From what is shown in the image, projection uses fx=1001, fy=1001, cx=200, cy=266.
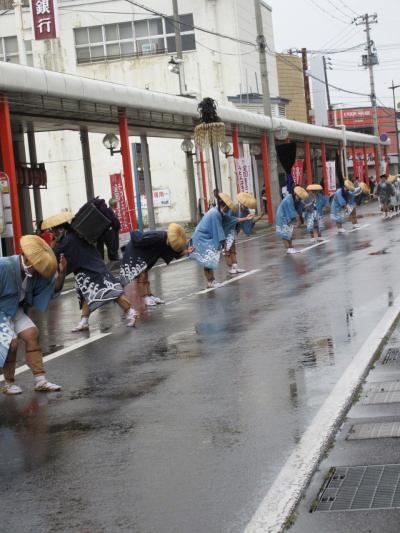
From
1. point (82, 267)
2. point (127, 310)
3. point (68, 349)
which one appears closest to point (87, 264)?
point (82, 267)

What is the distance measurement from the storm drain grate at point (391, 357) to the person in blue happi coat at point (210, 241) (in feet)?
28.3

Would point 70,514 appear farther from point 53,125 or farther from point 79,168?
point 79,168

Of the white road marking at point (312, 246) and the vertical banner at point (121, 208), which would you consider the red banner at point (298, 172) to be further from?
the white road marking at point (312, 246)

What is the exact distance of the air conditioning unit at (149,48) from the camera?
5331 cm

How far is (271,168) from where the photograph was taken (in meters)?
41.9

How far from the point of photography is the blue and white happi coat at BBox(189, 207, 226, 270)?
18.9 metres

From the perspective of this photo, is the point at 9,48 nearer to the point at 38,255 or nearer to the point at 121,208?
the point at 121,208

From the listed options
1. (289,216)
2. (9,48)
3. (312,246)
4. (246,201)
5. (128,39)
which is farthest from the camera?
(9,48)

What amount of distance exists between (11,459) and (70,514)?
1.48 m

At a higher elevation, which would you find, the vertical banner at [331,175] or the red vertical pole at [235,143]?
the red vertical pole at [235,143]

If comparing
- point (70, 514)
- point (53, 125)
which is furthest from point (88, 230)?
point (53, 125)

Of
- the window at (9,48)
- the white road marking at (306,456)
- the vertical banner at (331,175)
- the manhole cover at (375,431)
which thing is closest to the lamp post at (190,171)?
the vertical banner at (331,175)

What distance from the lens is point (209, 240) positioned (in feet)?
63.1

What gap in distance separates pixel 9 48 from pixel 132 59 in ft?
22.4
